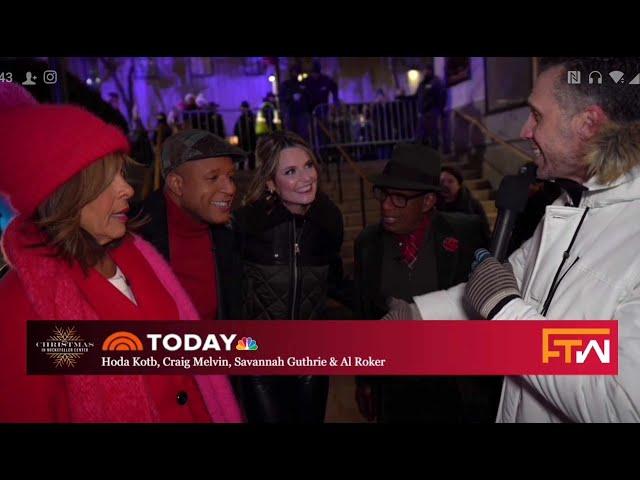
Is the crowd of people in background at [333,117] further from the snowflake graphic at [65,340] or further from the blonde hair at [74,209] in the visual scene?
the snowflake graphic at [65,340]

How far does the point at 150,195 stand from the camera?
1537mm

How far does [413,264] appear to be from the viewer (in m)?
1.61

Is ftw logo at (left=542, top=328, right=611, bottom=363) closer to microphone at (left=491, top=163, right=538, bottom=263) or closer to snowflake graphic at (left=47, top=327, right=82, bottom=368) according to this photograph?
microphone at (left=491, top=163, right=538, bottom=263)

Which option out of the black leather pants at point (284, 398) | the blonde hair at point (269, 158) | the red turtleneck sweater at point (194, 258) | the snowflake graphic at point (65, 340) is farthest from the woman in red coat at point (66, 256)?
the blonde hair at point (269, 158)

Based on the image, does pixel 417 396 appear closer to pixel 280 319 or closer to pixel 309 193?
pixel 280 319

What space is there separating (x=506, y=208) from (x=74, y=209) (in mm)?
994

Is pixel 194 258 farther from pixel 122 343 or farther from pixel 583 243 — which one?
pixel 583 243

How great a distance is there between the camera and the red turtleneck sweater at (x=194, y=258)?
4.83 feet

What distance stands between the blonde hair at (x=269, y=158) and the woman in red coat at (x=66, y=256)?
0.47 meters

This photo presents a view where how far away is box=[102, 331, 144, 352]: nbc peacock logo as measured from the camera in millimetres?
1353

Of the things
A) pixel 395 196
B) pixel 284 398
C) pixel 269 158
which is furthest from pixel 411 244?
pixel 284 398

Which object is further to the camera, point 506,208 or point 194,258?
point 194,258
